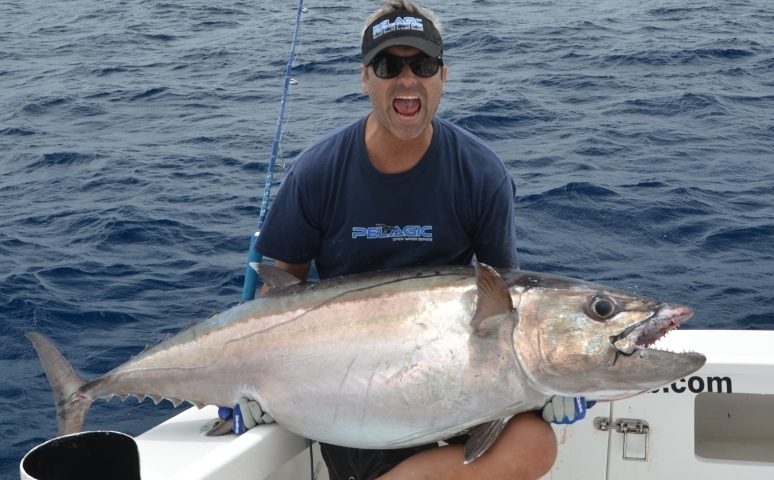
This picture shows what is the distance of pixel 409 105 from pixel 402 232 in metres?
0.42

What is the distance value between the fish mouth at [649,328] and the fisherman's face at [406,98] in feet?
3.06

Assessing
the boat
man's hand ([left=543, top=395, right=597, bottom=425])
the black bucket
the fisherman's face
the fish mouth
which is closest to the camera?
the black bucket

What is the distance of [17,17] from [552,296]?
1667 cm

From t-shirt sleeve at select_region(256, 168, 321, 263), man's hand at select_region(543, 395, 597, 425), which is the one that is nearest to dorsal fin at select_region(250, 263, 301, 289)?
t-shirt sleeve at select_region(256, 168, 321, 263)

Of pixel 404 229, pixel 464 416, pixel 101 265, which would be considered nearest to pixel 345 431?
pixel 464 416

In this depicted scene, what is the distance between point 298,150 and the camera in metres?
9.32

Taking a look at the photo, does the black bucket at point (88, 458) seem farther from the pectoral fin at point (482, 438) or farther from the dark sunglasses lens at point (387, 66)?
the dark sunglasses lens at point (387, 66)

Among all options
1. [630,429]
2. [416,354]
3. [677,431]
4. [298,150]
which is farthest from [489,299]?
[298,150]

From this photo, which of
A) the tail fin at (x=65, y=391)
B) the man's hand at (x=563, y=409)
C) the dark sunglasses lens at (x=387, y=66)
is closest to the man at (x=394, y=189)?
the dark sunglasses lens at (x=387, y=66)

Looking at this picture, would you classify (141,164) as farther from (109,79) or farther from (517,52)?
(517,52)

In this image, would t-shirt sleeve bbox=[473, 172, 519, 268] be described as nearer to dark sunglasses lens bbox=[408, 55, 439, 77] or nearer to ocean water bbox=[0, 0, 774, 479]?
dark sunglasses lens bbox=[408, 55, 439, 77]

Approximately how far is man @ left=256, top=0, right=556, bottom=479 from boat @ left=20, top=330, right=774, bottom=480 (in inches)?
19.6

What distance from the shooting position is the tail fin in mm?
3221

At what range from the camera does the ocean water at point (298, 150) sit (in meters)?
6.40
